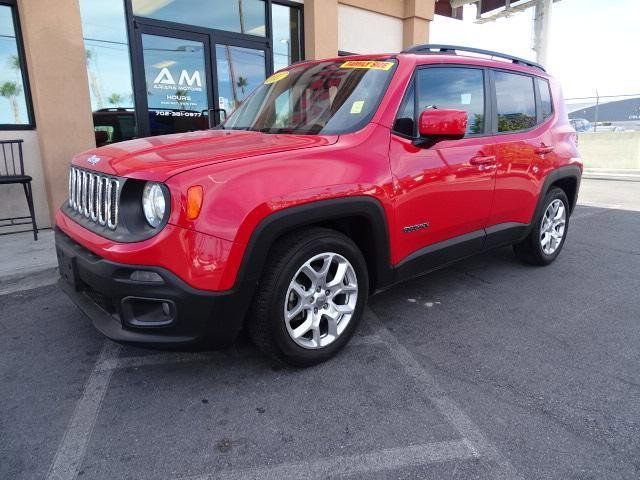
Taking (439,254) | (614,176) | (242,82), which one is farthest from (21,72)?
(614,176)

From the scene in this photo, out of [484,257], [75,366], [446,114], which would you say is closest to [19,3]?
[75,366]

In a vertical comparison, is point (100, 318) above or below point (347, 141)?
below

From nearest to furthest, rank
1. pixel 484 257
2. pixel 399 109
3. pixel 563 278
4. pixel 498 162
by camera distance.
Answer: pixel 399 109, pixel 498 162, pixel 563 278, pixel 484 257

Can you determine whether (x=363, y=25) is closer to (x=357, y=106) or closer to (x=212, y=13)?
(x=212, y=13)

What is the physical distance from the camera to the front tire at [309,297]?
8.11 feet

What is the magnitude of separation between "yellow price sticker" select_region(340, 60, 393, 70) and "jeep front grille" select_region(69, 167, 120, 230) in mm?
1783

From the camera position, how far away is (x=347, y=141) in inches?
108

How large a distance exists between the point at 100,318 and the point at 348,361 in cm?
140

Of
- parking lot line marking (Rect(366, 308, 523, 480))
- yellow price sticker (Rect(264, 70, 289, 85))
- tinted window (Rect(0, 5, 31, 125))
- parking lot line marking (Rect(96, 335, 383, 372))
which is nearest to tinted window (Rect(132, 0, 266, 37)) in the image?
tinted window (Rect(0, 5, 31, 125))

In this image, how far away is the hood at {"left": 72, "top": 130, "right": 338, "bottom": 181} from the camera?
7.63 ft

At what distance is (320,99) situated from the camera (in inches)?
126

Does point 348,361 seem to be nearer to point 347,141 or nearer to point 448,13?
point 347,141

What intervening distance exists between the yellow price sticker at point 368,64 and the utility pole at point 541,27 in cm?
1348

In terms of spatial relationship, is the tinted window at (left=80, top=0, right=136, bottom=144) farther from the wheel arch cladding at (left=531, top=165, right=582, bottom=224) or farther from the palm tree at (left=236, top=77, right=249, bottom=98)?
the wheel arch cladding at (left=531, top=165, right=582, bottom=224)
